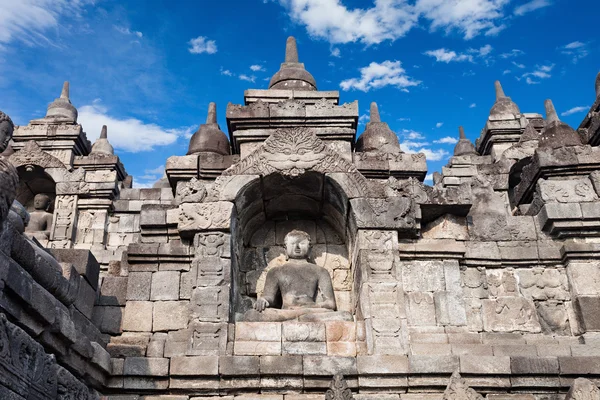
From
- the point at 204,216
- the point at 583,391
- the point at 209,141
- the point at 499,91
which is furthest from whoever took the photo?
the point at 499,91

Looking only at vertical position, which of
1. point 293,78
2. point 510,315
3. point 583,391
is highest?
point 293,78

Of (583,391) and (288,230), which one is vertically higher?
(288,230)

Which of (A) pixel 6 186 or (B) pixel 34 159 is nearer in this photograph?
(A) pixel 6 186

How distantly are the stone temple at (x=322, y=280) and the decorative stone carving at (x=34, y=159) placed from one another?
600 cm

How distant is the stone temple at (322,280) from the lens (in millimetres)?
8039

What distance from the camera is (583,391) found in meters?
7.55

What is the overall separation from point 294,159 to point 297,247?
1.46 meters

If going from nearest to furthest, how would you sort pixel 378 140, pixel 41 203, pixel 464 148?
pixel 378 140
pixel 41 203
pixel 464 148

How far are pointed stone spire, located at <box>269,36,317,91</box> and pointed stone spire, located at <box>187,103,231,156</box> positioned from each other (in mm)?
1549

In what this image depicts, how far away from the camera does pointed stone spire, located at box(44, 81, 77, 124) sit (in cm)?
1805

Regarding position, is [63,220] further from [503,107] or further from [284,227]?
[503,107]

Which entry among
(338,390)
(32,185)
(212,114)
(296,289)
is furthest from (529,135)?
(32,185)

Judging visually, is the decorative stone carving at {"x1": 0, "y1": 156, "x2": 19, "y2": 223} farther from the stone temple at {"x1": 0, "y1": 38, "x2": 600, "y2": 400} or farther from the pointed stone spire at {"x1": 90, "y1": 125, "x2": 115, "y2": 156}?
the pointed stone spire at {"x1": 90, "y1": 125, "x2": 115, "y2": 156}

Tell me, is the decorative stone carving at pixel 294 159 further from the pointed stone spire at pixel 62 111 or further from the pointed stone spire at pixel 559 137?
the pointed stone spire at pixel 62 111
